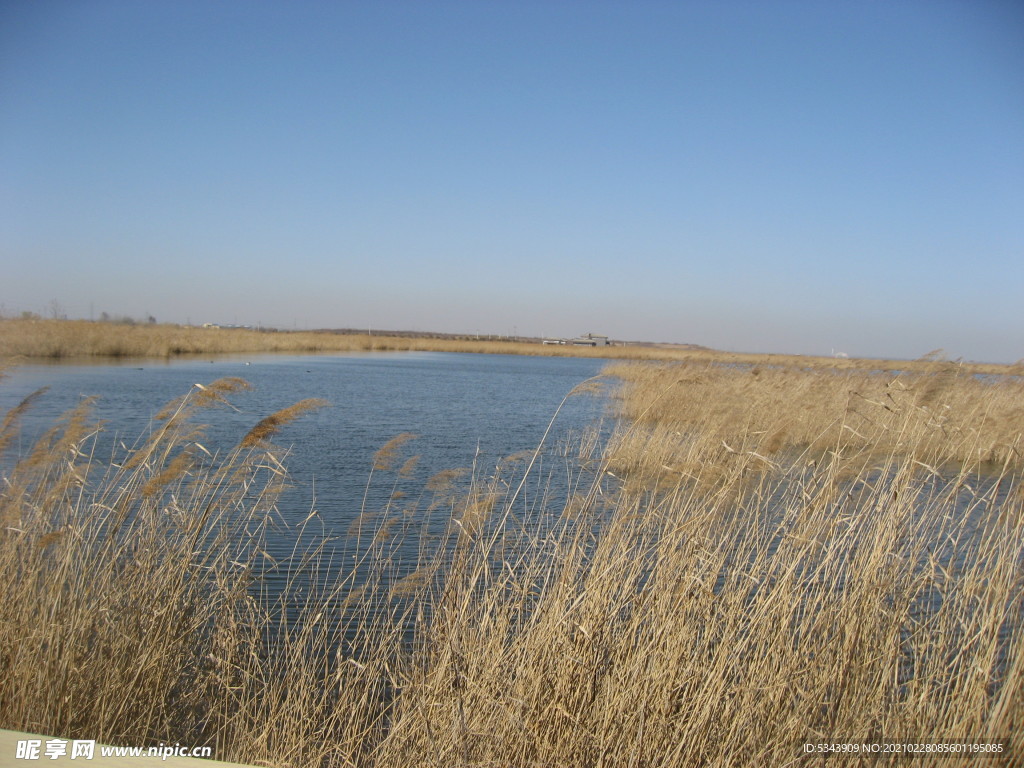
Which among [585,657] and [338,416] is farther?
[338,416]

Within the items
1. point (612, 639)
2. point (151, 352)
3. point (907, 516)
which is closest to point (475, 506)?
point (612, 639)

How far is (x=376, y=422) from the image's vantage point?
50.4 ft

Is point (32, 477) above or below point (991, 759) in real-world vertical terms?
above

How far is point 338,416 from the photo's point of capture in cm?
1600

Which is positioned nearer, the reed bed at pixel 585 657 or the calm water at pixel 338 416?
the reed bed at pixel 585 657

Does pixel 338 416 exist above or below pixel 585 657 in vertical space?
below

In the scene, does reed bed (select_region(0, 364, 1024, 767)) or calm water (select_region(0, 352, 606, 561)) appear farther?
calm water (select_region(0, 352, 606, 561))

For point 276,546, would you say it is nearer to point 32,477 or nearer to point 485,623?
point 32,477

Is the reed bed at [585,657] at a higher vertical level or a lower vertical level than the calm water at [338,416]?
higher

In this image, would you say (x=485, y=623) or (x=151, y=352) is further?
(x=151, y=352)

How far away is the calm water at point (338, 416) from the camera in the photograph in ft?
30.2

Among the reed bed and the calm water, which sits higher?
the reed bed

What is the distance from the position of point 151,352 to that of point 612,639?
1459 inches

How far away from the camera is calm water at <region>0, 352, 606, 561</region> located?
9.20 metres
